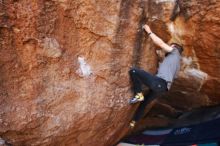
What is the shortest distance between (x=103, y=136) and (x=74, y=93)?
0.85 m

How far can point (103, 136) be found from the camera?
15.4ft

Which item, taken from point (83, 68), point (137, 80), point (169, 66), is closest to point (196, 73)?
point (169, 66)

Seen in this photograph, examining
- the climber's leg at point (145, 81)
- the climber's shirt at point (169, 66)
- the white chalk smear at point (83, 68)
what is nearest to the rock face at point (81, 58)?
the white chalk smear at point (83, 68)

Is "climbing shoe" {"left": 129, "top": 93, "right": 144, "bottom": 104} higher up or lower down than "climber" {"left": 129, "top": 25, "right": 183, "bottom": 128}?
lower down

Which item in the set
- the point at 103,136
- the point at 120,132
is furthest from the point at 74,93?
the point at 120,132

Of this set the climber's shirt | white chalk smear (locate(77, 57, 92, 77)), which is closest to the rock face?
white chalk smear (locate(77, 57, 92, 77))

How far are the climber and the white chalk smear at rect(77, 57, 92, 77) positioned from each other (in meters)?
0.50

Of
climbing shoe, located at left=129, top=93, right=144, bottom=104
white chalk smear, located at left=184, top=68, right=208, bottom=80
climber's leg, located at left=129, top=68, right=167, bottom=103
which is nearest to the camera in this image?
climber's leg, located at left=129, top=68, right=167, bottom=103

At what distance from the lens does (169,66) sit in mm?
4359

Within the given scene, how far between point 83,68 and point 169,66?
0.97m

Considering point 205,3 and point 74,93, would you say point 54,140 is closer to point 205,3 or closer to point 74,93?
point 74,93

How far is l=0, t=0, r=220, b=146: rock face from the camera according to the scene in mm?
3764

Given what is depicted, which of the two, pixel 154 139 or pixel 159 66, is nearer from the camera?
pixel 159 66

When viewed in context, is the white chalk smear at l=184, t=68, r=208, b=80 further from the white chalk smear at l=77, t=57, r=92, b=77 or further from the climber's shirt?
the white chalk smear at l=77, t=57, r=92, b=77
